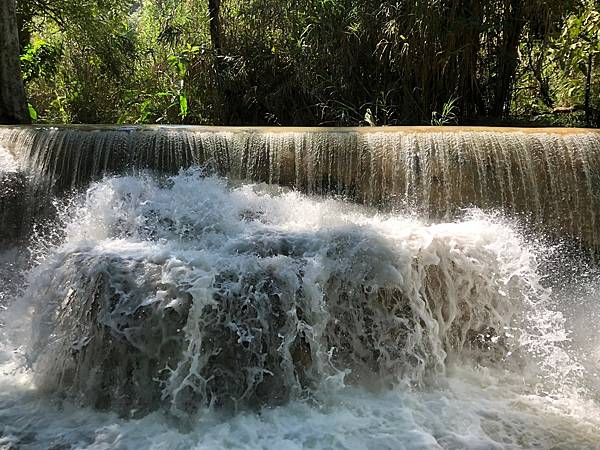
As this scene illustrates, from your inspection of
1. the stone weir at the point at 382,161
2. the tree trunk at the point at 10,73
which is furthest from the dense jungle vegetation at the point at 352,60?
the tree trunk at the point at 10,73

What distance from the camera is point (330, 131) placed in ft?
17.3

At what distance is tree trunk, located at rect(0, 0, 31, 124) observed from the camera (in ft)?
21.5

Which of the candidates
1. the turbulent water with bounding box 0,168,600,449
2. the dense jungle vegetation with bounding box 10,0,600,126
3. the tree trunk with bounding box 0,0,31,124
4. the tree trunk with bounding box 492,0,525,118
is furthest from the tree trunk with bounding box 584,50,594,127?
the tree trunk with bounding box 0,0,31,124

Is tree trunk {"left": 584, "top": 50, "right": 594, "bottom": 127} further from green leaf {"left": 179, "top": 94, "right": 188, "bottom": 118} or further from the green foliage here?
green leaf {"left": 179, "top": 94, "right": 188, "bottom": 118}

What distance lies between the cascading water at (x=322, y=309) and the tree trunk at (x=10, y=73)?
2.02 m

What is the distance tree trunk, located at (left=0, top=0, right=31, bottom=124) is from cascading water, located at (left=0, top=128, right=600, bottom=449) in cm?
202

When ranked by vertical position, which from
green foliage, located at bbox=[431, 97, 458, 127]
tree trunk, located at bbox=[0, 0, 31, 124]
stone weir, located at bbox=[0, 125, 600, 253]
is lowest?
Result: stone weir, located at bbox=[0, 125, 600, 253]

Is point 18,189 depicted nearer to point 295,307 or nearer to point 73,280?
point 73,280

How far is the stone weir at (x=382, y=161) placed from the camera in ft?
16.0

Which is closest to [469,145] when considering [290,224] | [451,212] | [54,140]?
[451,212]

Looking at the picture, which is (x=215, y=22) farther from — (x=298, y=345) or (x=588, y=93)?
(x=298, y=345)

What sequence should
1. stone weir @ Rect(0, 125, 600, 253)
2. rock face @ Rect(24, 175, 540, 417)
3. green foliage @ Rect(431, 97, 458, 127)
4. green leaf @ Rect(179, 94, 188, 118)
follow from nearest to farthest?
rock face @ Rect(24, 175, 540, 417)
stone weir @ Rect(0, 125, 600, 253)
green foliage @ Rect(431, 97, 458, 127)
green leaf @ Rect(179, 94, 188, 118)

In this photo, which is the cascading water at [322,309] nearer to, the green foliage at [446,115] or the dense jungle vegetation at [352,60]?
the green foliage at [446,115]

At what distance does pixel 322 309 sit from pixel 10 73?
4945mm
